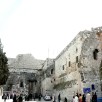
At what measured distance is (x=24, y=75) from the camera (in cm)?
A: 6391

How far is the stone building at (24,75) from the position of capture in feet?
204

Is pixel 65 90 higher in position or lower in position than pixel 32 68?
lower

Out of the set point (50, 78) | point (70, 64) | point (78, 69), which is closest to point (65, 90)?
point (70, 64)

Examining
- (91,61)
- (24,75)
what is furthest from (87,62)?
(24,75)

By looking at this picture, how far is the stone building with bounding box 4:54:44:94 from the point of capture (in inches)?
2452

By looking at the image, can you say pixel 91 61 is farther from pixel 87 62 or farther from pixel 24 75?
pixel 24 75

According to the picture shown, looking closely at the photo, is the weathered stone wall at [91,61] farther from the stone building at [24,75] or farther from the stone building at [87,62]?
the stone building at [24,75]

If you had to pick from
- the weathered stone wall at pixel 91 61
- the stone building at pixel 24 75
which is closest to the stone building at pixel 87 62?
the weathered stone wall at pixel 91 61

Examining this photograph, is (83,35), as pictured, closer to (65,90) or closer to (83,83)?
(83,83)

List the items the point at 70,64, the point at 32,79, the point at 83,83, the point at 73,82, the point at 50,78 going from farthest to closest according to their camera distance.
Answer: the point at 32,79
the point at 50,78
the point at 70,64
the point at 73,82
the point at 83,83

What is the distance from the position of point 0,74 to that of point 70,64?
942cm

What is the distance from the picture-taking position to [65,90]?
38562mm

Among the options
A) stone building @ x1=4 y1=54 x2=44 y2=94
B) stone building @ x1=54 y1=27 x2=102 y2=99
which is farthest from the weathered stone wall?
stone building @ x1=4 y1=54 x2=44 y2=94

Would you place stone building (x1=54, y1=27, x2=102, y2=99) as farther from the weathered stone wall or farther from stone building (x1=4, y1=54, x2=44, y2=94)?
stone building (x1=4, y1=54, x2=44, y2=94)
